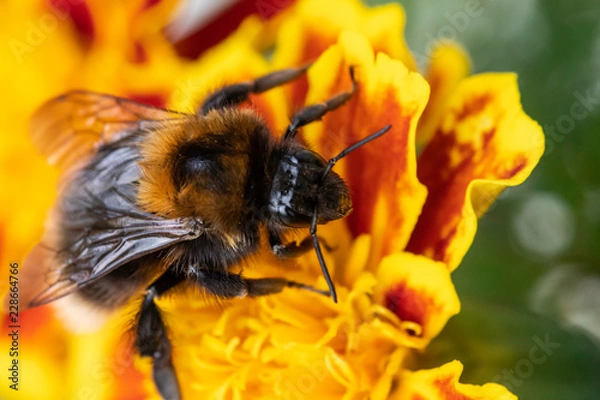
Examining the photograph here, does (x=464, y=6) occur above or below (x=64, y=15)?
below

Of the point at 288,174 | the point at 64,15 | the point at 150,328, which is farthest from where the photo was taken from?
the point at 64,15

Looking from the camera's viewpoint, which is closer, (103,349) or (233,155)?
(233,155)

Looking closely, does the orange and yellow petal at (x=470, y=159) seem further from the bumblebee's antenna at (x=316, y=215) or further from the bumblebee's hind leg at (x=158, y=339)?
the bumblebee's hind leg at (x=158, y=339)

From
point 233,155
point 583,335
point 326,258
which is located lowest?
point 583,335

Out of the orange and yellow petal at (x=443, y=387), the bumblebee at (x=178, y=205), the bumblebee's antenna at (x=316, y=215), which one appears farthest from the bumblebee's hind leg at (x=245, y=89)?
the orange and yellow petal at (x=443, y=387)

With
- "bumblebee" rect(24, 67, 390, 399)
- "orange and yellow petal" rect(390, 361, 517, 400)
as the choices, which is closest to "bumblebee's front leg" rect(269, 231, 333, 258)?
"bumblebee" rect(24, 67, 390, 399)

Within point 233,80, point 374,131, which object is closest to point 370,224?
point 374,131

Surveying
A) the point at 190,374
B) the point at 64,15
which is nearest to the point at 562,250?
the point at 190,374

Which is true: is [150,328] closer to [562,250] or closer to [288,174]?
[288,174]

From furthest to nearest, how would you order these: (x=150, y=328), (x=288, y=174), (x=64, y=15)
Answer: (x=64, y=15)
(x=150, y=328)
(x=288, y=174)
